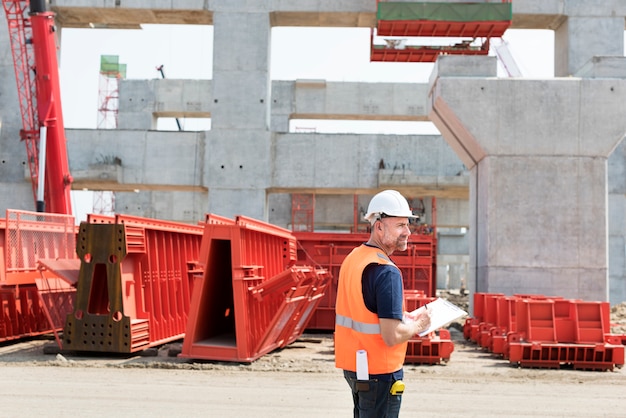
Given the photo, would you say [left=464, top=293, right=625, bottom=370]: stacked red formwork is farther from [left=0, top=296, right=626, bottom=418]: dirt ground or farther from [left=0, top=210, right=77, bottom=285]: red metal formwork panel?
[left=0, top=210, right=77, bottom=285]: red metal formwork panel

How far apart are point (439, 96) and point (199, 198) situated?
22.7 m

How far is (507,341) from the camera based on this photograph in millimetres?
13141

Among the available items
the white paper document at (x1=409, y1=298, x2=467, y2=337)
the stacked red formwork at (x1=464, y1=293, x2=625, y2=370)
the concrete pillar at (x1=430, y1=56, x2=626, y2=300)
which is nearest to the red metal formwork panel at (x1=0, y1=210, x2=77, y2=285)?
the stacked red formwork at (x1=464, y1=293, x2=625, y2=370)

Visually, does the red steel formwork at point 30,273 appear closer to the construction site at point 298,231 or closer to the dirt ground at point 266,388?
the construction site at point 298,231

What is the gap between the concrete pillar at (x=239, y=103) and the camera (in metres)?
22.9

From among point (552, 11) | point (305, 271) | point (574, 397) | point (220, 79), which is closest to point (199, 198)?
point (220, 79)

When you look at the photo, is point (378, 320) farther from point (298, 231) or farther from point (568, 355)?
point (298, 231)

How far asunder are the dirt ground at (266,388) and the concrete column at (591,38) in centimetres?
1337

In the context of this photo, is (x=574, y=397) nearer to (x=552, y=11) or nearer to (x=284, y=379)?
(x=284, y=379)

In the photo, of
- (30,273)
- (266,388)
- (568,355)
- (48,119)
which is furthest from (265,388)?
(48,119)

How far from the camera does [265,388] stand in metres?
9.55

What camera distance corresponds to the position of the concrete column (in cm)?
2291

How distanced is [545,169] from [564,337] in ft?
20.1

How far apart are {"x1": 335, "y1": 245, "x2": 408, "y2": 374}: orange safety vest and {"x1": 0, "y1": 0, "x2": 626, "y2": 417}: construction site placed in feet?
14.4
